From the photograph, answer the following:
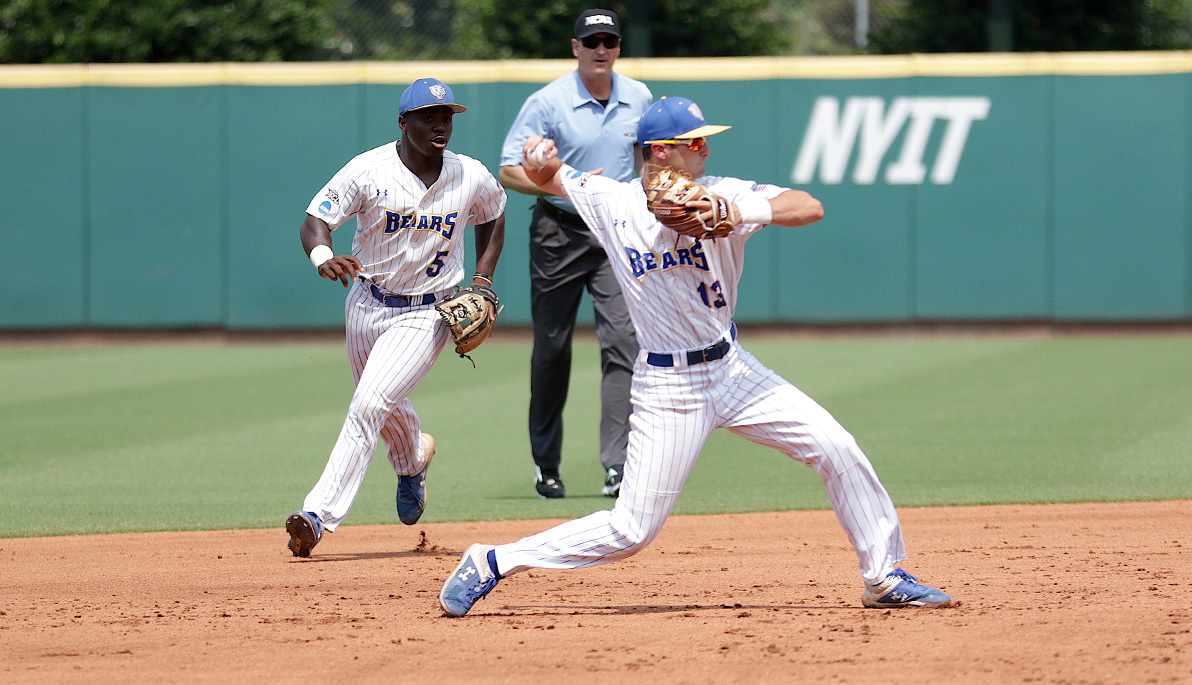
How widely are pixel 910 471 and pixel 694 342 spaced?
303cm

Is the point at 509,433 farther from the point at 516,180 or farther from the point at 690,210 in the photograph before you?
the point at 690,210

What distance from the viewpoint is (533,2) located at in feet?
50.3

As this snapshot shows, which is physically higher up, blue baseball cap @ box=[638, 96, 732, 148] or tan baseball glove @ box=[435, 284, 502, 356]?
blue baseball cap @ box=[638, 96, 732, 148]

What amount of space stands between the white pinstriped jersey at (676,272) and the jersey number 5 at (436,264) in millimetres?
1285

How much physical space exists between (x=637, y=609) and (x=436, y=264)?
62.2 inches

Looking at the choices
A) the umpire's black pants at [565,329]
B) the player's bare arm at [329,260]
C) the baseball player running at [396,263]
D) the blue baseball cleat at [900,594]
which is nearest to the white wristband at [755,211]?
the blue baseball cleat at [900,594]

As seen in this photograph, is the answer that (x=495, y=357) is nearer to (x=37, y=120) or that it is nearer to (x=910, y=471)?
(x=37, y=120)

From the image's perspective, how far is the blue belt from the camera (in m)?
4.90

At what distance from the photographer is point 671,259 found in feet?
12.0

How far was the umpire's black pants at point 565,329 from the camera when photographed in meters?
5.88

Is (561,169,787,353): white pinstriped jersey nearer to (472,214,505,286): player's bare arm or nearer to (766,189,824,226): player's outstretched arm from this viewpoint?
(766,189,824,226): player's outstretched arm

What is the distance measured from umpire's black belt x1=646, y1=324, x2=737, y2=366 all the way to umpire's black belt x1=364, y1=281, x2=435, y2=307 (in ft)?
4.73

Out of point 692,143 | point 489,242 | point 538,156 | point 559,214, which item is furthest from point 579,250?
point 692,143

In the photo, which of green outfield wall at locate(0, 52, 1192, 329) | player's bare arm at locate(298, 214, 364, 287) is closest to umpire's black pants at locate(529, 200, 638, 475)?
player's bare arm at locate(298, 214, 364, 287)
